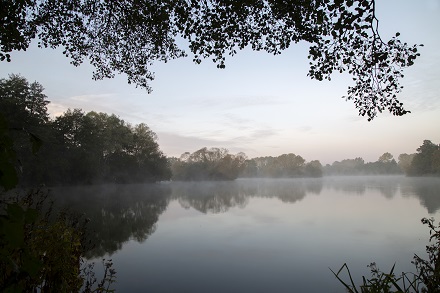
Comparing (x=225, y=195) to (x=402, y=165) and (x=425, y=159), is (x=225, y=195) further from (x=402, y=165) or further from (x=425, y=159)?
(x=402, y=165)

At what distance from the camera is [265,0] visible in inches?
282

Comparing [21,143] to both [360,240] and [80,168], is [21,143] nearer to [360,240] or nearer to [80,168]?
[80,168]

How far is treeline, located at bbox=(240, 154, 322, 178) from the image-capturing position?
5153 inches

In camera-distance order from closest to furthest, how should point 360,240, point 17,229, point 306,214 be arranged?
point 17,229 → point 360,240 → point 306,214

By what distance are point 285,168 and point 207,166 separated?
5998 cm

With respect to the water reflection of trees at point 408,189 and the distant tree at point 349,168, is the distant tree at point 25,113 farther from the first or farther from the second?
the distant tree at point 349,168

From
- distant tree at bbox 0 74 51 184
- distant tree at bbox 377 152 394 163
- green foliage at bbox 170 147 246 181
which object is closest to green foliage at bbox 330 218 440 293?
distant tree at bbox 0 74 51 184

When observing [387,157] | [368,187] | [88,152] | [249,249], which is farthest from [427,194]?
[387,157]

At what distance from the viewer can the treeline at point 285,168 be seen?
130875 millimetres

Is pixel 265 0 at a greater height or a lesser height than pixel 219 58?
greater

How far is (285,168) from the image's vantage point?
438 feet

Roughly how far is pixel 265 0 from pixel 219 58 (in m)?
1.92

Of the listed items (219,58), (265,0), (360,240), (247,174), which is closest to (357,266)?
(360,240)

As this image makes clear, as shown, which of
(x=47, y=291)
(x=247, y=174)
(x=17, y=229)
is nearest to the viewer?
(x=17, y=229)
